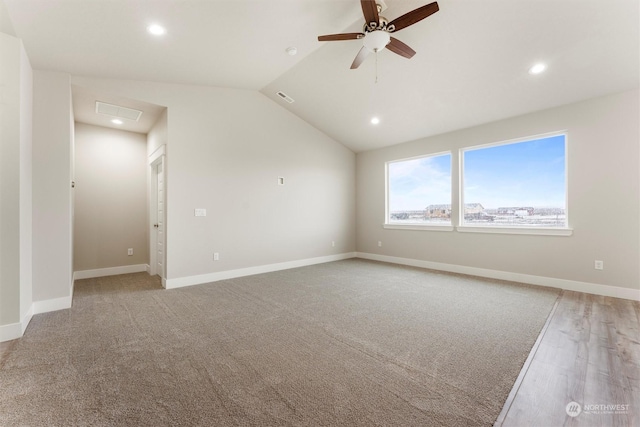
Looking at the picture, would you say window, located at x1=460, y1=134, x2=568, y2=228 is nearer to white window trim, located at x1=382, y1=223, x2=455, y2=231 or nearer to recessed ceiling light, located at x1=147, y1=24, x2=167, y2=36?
white window trim, located at x1=382, y1=223, x2=455, y2=231

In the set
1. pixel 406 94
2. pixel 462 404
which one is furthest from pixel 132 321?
pixel 406 94

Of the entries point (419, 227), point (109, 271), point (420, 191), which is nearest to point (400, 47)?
point (420, 191)

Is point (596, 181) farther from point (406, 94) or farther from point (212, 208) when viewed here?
point (212, 208)

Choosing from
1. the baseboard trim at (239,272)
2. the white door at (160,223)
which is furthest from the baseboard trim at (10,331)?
the white door at (160,223)

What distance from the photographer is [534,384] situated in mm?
1895

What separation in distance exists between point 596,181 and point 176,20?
5707mm

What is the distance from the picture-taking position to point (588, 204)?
13.2 feet

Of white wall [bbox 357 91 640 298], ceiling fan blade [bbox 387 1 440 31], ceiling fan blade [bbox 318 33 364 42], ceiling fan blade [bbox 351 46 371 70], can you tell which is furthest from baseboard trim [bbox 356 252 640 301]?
ceiling fan blade [bbox 318 33 364 42]

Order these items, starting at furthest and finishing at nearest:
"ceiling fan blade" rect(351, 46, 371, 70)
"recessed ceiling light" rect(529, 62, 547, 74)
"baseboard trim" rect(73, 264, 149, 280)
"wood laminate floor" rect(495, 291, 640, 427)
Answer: "baseboard trim" rect(73, 264, 149, 280)
"recessed ceiling light" rect(529, 62, 547, 74)
"ceiling fan blade" rect(351, 46, 371, 70)
"wood laminate floor" rect(495, 291, 640, 427)

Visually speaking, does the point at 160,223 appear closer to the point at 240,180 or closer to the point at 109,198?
the point at 109,198

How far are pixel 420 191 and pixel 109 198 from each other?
623 centimetres

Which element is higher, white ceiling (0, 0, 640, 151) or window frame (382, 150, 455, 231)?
white ceiling (0, 0, 640, 151)

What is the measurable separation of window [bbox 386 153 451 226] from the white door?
4.73 m

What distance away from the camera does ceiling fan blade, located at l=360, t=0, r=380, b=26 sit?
2.44 meters
